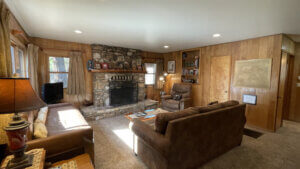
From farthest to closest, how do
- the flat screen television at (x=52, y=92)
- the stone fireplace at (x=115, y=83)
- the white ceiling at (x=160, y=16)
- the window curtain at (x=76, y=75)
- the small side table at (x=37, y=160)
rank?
the stone fireplace at (x=115, y=83), the window curtain at (x=76, y=75), the flat screen television at (x=52, y=92), the white ceiling at (x=160, y=16), the small side table at (x=37, y=160)

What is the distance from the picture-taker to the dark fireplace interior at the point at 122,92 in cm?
469

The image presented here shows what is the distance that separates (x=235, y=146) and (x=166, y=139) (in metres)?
1.87

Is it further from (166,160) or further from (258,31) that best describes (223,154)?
(258,31)

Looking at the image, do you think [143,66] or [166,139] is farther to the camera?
[143,66]

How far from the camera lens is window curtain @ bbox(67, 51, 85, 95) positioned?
4.17 m

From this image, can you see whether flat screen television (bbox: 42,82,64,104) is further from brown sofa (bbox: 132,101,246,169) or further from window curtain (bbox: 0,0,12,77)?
brown sofa (bbox: 132,101,246,169)

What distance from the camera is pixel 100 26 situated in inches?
110

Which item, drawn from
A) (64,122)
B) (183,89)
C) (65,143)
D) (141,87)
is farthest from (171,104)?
(65,143)

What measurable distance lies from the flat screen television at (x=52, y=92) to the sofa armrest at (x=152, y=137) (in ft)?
9.49

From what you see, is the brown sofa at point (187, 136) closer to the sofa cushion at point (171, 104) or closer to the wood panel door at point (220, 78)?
the wood panel door at point (220, 78)

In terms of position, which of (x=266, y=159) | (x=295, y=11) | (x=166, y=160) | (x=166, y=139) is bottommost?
(x=266, y=159)

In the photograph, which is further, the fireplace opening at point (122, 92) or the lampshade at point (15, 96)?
the fireplace opening at point (122, 92)

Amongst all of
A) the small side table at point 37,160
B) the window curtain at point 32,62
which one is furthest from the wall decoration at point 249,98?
the window curtain at point 32,62

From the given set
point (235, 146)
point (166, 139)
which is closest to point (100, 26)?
point (166, 139)
